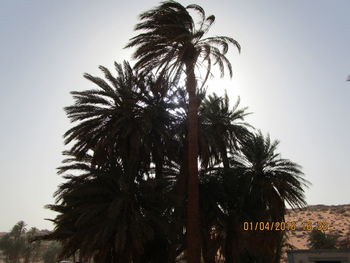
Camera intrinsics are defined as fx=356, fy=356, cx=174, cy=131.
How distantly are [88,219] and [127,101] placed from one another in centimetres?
854

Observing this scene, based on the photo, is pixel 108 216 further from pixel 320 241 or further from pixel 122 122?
pixel 320 241

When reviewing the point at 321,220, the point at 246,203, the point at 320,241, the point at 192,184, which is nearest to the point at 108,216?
the point at 192,184

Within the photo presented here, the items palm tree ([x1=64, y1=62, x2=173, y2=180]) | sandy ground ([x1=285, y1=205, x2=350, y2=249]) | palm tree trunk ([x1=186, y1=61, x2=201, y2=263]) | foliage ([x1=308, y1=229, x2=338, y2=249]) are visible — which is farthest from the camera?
sandy ground ([x1=285, y1=205, x2=350, y2=249])

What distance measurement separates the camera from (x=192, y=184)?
19.3 m

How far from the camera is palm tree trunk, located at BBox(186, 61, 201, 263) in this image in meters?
17.9

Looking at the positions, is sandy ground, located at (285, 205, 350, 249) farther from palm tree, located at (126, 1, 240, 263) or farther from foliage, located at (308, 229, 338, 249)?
palm tree, located at (126, 1, 240, 263)

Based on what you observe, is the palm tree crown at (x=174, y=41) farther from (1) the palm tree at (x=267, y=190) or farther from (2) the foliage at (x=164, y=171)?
(1) the palm tree at (x=267, y=190)

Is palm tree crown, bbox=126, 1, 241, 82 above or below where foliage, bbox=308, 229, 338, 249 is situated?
above

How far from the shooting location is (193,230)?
719 inches

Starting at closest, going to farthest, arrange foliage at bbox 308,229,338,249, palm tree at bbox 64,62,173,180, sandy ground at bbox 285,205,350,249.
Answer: palm tree at bbox 64,62,173,180 < foliage at bbox 308,229,338,249 < sandy ground at bbox 285,205,350,249

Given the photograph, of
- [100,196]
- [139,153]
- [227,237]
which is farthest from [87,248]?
[227,237]

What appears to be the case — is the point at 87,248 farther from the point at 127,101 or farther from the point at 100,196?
the point at 127,101

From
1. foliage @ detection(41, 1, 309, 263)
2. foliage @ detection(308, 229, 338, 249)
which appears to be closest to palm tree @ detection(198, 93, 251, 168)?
foliage @ detection(41, 1, 309, 263)

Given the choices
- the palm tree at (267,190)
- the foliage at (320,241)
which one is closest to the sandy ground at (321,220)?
the foliage at (320,241)
